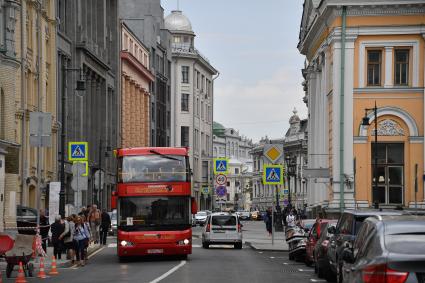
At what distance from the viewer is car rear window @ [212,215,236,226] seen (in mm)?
48231

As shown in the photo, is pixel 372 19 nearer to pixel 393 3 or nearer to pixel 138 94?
pixel 393 3

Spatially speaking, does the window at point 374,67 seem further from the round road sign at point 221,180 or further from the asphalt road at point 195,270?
the asphalt road at point 195,270

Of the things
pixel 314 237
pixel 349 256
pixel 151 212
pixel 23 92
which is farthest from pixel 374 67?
pixel 349 256

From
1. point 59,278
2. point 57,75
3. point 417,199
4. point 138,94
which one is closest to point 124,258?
point 59,278

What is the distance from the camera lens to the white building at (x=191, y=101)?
138m

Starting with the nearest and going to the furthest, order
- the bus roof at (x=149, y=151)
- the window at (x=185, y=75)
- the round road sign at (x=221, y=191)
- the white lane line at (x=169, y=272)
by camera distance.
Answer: the white lane line at (x=169, y=272), the bus roof at (x=149, y=151), the round road sign at (x=221, y=191), the window at (x=185, y=75)

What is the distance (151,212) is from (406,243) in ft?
72.2

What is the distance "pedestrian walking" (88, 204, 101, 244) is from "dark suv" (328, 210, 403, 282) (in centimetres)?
2467

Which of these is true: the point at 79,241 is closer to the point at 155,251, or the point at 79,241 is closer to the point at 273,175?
the point at 155,251

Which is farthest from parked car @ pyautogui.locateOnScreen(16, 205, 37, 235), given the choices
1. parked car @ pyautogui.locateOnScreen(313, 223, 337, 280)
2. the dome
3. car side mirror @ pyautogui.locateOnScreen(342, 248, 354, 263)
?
the dome

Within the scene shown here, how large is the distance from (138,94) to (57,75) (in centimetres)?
4541

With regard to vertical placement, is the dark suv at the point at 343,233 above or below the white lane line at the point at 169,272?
above

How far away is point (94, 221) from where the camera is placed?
49.9 meters

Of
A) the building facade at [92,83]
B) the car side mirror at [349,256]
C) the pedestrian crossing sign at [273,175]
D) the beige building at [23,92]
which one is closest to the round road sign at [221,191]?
the building facade at [92,83]
